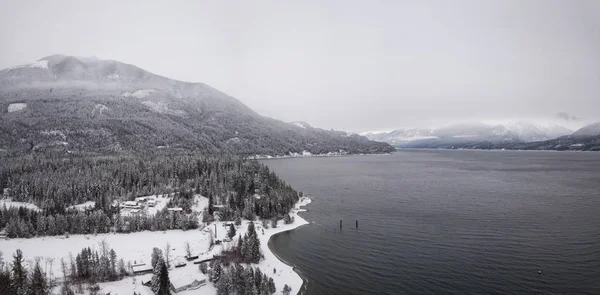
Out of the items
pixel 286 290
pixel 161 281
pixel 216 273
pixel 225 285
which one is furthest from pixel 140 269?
pixel 286 290

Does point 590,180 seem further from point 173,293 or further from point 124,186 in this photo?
point 124,186

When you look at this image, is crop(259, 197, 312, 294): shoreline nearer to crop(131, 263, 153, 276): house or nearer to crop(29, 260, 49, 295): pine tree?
crop(131, 263, 153, 276): house

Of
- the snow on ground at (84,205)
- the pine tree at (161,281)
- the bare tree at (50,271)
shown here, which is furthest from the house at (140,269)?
the snow on ground at (84,205)

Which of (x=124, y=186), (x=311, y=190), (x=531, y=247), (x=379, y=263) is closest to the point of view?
(x=379, y=263)

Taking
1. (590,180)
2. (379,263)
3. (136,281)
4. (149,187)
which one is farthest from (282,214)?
(590,180)

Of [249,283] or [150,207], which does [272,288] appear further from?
[150,207]
